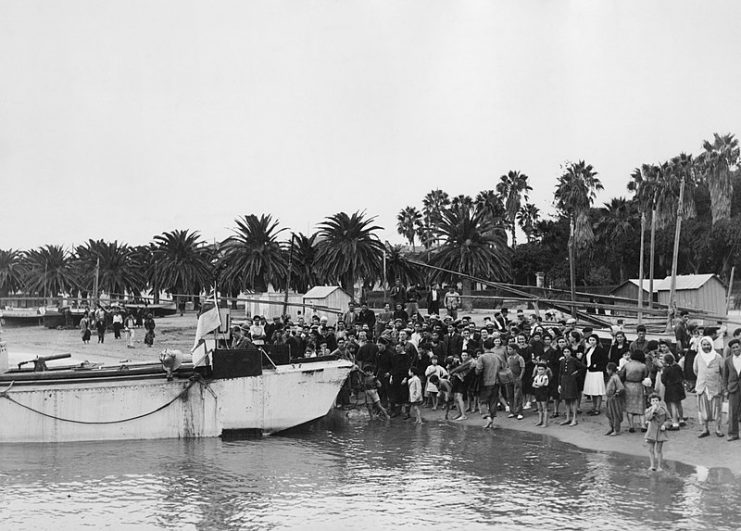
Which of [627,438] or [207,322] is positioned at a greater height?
[207,322]

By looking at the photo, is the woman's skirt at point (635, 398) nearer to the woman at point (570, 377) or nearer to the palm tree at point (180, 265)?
the woman at point (570, 377)

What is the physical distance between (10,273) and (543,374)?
85.2m

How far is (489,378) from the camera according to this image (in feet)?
51.7

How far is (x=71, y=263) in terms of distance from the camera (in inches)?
Result: 3130

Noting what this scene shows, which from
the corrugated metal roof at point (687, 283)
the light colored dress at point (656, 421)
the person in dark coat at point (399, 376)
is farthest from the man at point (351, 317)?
Result: the corrugated metal roof at point (687, 283)

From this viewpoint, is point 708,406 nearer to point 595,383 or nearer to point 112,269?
point 595,383

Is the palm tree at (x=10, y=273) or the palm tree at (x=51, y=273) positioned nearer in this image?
the palm tree at (x=51, y=273)

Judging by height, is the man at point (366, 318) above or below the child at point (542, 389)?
above

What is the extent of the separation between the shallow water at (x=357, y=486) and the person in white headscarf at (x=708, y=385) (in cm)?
156

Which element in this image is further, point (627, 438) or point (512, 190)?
point (512, 190)

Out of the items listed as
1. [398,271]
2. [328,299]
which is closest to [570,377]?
[328,299]

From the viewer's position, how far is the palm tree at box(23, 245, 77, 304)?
257 feet

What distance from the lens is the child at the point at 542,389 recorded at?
50.0 feet

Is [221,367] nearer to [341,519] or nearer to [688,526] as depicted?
[341,519]
